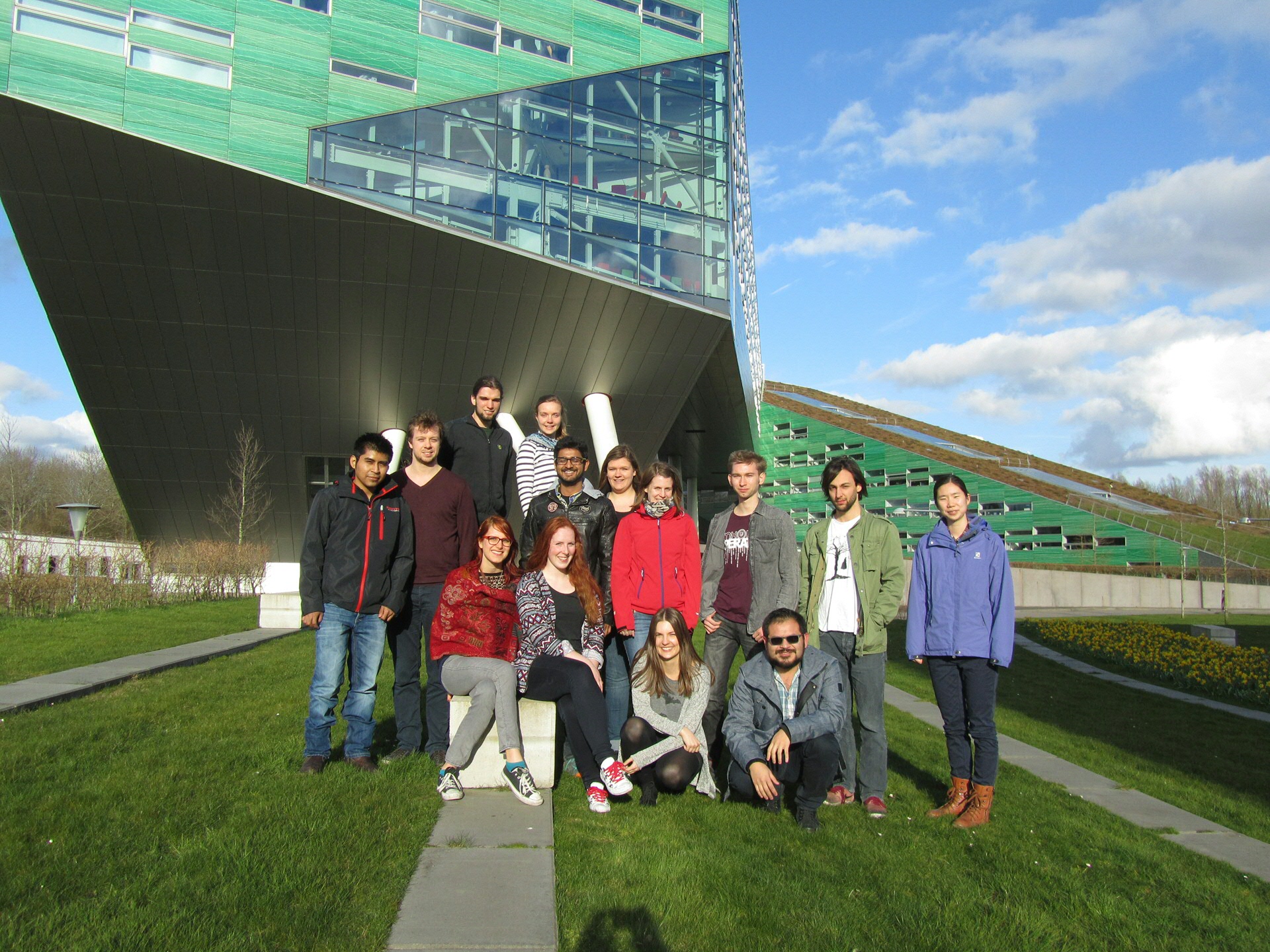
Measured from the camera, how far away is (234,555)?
21859 mm

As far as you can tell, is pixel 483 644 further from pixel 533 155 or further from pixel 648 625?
pixel 533 155

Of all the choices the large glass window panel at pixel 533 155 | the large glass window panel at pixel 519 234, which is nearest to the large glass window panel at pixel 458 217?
the large glass window panel at pixel 519 234

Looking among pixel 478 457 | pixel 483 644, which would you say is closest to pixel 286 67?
pixel 478 457

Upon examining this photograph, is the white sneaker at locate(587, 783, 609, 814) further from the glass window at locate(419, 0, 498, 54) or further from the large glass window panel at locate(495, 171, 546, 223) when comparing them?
the glass window at locate(419, 0, 498, 54)

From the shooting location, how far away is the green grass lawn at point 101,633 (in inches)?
372

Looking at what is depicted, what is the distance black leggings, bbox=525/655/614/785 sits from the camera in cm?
494

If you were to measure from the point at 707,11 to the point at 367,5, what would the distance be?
25.7 ft

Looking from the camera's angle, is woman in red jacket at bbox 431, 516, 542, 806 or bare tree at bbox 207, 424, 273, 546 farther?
bare tree at bbox 207, 424, 273, 546

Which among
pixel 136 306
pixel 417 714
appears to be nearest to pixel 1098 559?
pixel 136 306

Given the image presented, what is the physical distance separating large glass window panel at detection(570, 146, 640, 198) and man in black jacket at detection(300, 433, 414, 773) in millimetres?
15667

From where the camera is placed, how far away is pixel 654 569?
5.50m

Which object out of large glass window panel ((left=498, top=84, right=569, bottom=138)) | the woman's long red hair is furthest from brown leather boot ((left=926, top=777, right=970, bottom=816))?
large glass window panel ((left=498, top=84, right=569, bottom=138))

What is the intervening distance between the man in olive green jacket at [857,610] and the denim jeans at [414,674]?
2.32 meters

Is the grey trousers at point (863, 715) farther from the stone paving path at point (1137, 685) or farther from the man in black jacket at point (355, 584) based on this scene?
the stone paving path at point (1137, 685)
